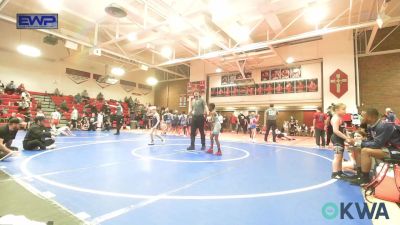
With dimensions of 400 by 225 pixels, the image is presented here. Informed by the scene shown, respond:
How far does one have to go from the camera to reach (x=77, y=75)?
19594 mm

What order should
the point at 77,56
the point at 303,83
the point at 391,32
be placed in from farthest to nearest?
the point at 77,56 < the point at 303,83 < the point at 391,32

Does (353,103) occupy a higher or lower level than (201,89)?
lower

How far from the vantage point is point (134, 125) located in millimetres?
19984

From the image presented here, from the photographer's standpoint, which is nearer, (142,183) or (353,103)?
(142,183)

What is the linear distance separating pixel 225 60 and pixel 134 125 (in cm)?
991

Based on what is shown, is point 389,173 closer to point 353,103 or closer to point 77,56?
point 353,103

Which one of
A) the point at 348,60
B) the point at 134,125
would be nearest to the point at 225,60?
the point at 348,60

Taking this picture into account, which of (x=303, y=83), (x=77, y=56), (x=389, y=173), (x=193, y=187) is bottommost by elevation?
(x=193, y=187)

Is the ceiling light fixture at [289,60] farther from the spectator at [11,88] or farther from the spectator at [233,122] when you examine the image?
the spectator at [11,88]

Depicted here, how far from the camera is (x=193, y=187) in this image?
3162mm

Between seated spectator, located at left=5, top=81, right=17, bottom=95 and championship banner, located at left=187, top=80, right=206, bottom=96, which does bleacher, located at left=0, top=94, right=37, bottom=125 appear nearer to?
seated spectator, located at left=5, top=81, right=17, bottom=95

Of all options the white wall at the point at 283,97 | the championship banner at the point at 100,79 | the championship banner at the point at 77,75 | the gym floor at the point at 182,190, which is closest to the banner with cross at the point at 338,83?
the white wall at the point at 283,97

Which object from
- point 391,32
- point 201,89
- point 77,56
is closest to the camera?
point 391,32

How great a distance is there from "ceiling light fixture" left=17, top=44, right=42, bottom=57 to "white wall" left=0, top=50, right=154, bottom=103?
450mm
